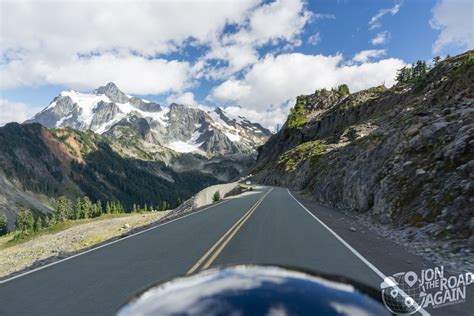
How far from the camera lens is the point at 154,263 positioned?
28.1ft

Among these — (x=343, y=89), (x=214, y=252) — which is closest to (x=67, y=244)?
(x=214, y=252)

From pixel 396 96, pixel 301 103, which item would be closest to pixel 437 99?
pixel 396 96

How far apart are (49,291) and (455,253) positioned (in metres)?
10.5

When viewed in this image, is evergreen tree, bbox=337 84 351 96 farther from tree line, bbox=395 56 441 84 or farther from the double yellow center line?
the double yellow center line

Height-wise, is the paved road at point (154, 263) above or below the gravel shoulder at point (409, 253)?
above

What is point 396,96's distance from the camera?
229 feet

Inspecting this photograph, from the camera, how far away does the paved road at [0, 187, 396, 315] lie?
596cm

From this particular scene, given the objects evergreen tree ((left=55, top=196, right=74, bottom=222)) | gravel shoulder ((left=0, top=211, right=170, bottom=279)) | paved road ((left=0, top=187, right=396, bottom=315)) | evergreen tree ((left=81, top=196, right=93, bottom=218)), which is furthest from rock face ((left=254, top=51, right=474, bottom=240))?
evergreen tree ((left=55, top=196, right=74, bottom=222))
